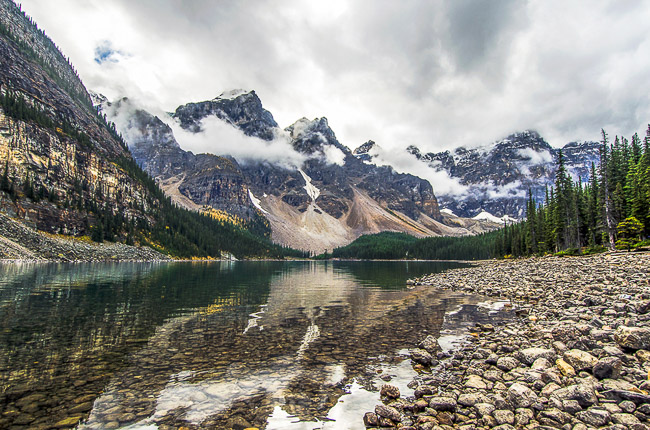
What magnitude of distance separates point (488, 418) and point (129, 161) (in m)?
226

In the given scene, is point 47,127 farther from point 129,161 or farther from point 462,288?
point 462,288

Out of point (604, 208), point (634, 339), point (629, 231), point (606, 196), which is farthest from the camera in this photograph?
point (604, 208)

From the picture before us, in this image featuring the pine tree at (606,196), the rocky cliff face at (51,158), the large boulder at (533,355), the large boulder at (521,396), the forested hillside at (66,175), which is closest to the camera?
the large boulder at (521,396)

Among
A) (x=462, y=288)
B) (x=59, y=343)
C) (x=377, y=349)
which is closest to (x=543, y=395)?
(x=377, y=349)

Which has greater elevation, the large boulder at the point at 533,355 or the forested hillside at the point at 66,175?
the forested hillside at the point at 66,175

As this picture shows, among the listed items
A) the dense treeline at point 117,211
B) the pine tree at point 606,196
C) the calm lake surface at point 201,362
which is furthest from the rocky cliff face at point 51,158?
the pine tree at point 606,196

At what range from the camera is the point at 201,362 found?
12.4 m

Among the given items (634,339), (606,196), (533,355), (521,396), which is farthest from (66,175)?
(606,196)

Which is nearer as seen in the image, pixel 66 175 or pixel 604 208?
pixel 604 208

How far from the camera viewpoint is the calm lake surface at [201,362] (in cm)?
825

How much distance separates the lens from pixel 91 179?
484ft

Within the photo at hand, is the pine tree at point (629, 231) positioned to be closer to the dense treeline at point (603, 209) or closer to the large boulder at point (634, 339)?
the dense treeline at point (603, 209)

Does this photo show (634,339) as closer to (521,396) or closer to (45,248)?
(521,396)

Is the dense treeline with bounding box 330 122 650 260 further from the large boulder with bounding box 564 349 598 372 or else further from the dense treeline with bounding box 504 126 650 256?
the large boulder with bounding box 564 349 598 372
